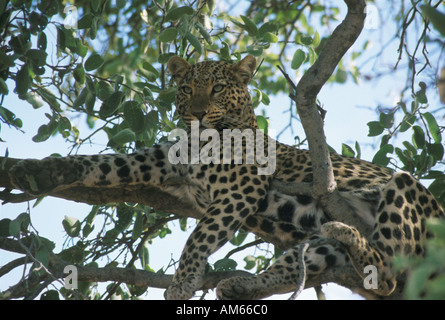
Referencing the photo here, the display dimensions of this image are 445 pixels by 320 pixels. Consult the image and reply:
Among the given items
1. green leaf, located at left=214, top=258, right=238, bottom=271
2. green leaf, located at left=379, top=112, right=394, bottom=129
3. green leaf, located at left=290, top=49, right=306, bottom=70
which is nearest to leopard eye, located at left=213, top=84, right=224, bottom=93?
green leaf, located at left=290, top=49, right=306, bottom=70

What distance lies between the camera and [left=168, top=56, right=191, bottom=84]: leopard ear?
6.54 meters

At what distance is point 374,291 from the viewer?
14.9 feet

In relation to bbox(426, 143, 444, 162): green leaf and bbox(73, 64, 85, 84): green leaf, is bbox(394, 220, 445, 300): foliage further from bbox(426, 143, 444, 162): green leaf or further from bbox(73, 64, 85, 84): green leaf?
bbox(73, 64, 85, 84): green leaf

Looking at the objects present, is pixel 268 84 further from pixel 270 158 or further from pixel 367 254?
pixel 367 254

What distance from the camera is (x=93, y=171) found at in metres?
5.71

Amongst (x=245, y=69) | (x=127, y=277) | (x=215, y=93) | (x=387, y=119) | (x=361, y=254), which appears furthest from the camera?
(x=245, y=69)

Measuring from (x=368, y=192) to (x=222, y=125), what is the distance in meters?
1.87

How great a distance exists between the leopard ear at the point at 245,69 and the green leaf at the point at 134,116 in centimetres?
177

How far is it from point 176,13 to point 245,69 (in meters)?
1.45

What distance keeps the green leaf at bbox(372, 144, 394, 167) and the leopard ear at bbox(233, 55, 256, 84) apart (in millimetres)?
1835

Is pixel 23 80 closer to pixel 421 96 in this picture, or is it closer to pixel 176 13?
pixel 176 13

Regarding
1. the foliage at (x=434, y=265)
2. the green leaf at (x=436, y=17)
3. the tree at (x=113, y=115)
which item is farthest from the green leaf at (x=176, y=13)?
the foliage at (x=434, y=265)

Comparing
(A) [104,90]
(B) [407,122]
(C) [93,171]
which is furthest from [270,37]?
(C) [93,171]
